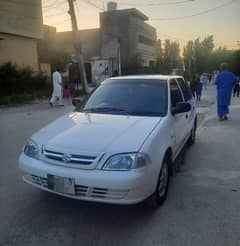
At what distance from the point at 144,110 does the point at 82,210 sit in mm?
1679

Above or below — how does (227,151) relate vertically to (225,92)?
below

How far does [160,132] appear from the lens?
379cm

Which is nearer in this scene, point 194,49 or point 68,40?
point 68,40

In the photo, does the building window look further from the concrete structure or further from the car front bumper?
the car front bumper

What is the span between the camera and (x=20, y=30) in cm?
2058

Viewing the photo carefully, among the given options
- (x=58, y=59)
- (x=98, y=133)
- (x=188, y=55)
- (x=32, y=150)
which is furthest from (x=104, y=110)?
(x=188, y=55)

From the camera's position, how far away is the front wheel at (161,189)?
3.67 metres

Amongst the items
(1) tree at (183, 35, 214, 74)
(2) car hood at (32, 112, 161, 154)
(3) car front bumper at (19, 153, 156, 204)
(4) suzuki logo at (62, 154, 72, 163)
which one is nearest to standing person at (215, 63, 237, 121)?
(2) car hood at (32, 112, 161, 154)

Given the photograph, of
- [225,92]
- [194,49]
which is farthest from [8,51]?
[194,49]

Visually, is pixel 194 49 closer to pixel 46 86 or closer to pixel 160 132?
pixel 46 86

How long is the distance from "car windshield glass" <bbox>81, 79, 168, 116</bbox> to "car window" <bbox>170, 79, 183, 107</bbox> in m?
0.18

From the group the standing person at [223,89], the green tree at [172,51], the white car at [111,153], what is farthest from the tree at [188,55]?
the white car at [111,153]

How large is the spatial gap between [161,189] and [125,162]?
2.91 feet

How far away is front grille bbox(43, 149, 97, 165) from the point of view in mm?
3250
